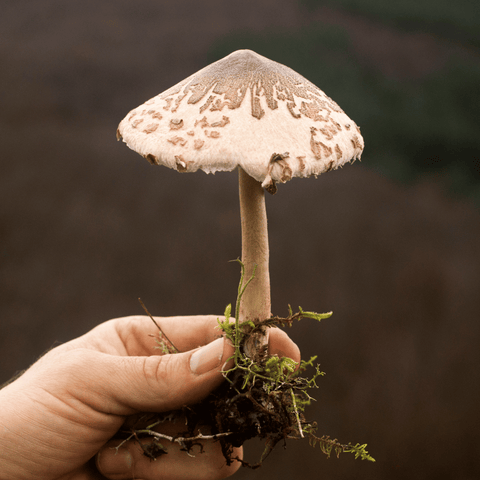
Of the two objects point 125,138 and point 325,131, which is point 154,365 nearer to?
point 125,138

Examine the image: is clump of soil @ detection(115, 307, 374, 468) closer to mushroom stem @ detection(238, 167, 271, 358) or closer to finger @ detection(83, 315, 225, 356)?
mushroom stem @ detection(238, 167, 271, 358)

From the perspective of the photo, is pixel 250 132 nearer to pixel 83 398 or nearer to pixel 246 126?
pixel 246 126

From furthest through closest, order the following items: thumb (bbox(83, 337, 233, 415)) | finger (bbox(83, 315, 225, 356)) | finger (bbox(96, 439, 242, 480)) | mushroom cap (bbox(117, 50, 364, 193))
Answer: finger (bbox(83, 315, 225, 356)) → finger (bbox(96, 439, 242, 480)) → thumb (bbox(83, 337, 233, 415)) → mushroom cap (bbox(117, 50, 364, 193))

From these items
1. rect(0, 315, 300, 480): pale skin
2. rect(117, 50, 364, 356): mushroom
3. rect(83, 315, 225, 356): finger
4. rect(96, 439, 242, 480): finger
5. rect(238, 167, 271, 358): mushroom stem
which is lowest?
rect(96, 439, 242, 480): finger

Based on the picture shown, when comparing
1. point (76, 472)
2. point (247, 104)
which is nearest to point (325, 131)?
point (247, 104)

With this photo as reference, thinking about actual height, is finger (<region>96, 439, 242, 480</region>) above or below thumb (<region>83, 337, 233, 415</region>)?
below

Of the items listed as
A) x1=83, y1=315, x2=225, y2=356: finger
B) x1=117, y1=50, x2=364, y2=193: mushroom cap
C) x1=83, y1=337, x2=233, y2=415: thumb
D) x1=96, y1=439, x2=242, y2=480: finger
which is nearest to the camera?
x1=117, y1=50, x2=364, y2=193: mushroom cap

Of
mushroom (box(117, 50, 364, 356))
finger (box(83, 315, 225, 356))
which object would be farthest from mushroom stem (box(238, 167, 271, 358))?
finger (box(83, 315, 225, 356))

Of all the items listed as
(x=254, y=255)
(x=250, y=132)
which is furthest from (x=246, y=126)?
(x=254, y=255)
